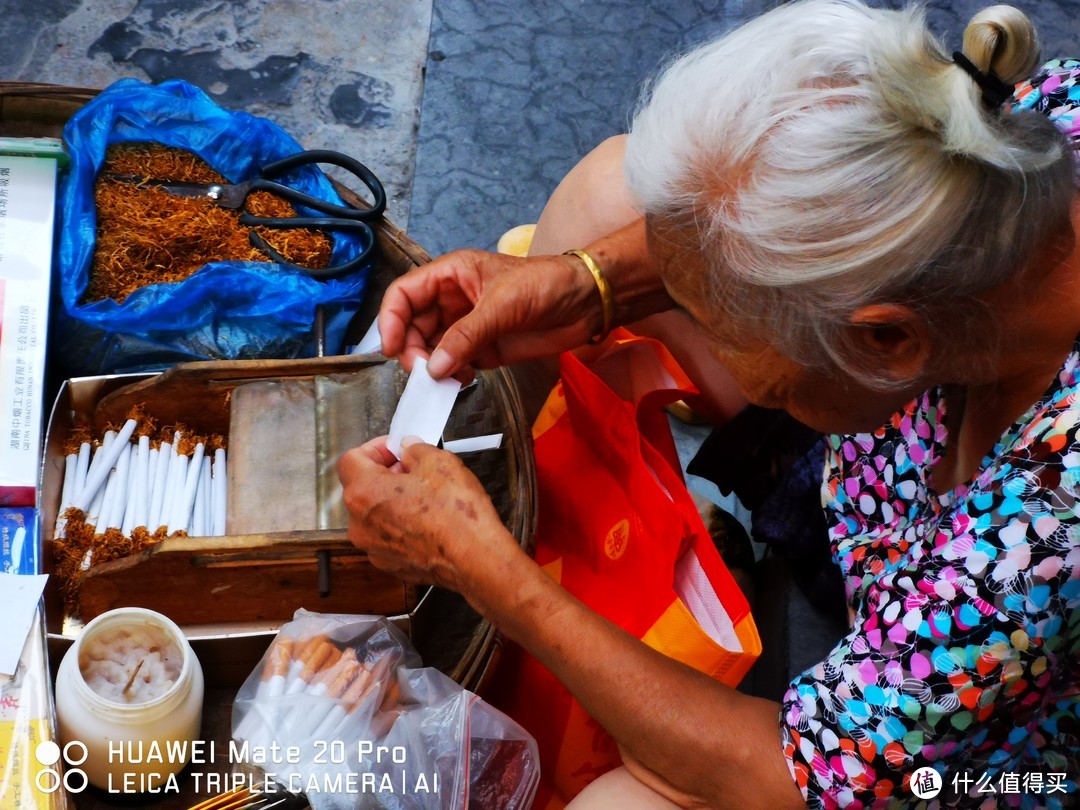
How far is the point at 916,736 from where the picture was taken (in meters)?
1.16

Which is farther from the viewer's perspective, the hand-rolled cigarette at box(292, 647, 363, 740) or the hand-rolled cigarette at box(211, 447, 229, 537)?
the hand-rolled cigarette at box(211, 447, 229, 537)

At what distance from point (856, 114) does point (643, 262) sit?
67 cm

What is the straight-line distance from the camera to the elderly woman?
1033 mm

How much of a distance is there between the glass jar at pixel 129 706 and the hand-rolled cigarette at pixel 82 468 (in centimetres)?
32

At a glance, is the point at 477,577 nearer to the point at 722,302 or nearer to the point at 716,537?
the point at 722,302

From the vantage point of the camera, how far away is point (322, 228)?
190cm

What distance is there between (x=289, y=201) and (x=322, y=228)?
87 mm

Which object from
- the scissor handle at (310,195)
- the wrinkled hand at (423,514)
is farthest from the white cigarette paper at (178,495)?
the scissor handle at (310,195)

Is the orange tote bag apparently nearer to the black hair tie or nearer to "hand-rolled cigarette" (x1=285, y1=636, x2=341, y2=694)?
"hand-rolled cigarette" (x1=285, y1=636, x2=341, y2=694)

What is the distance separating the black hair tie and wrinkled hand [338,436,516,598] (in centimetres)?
73

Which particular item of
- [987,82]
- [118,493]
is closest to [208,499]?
[118,493]

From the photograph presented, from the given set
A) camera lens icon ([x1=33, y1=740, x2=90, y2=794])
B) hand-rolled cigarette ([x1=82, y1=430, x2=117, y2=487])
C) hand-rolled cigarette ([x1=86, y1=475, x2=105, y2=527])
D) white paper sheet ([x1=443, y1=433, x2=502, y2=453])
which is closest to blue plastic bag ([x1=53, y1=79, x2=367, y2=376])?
hand-rolled cigarette ([x1=82, y1=430, x2=117, y2=487])

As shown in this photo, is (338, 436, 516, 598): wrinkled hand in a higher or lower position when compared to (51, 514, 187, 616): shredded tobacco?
higher

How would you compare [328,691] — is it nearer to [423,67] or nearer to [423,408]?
[423,408]
